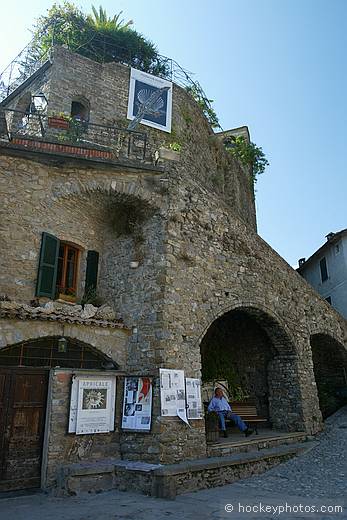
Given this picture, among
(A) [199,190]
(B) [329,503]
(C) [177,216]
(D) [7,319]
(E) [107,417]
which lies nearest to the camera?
(B) [329,503]

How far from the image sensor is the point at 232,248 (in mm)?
11109

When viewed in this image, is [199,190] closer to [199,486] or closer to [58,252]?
[58,252]

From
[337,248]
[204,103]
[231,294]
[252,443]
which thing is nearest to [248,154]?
[204,103]

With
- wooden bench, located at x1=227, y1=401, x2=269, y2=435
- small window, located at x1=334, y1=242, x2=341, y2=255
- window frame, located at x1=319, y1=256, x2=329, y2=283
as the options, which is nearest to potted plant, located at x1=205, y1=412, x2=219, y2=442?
wooden bench, located at x1=227, y1=401, x2=269, y2=435

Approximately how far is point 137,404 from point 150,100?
37.9 feet

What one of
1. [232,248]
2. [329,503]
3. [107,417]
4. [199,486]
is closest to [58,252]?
[107,417]

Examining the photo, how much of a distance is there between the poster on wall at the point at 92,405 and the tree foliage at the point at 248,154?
15.8 metres

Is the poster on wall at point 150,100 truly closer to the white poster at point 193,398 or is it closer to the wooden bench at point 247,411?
the white poster at point 193,398

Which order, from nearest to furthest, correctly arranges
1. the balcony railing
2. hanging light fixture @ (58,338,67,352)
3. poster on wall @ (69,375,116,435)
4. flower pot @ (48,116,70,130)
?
poster on wall @ (69,375,116,435), hanging light fixture @ (58,338,67,352), the balcony railing, flower pot @ (48,116,70,130)

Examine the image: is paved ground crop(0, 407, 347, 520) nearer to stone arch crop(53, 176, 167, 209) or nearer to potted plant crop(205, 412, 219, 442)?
potted plant crop(205, 412, 219, 442)

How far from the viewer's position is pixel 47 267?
29.5 feet

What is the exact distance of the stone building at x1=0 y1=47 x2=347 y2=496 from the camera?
768 centimetres

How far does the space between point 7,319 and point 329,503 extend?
6.43 metres

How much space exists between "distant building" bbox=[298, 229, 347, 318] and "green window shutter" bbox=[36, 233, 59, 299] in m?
13.3
